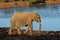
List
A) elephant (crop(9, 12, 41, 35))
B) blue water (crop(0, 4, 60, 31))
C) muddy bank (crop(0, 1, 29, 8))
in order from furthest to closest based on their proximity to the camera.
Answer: muddy bank (crop(0, 1, 29, 8))
blue water (crop(0, 4, 60, 31))
elephant (crop(9, 12, 41, 35))

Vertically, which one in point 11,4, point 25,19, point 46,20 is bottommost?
point 11,4

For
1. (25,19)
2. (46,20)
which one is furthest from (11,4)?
(25,19)

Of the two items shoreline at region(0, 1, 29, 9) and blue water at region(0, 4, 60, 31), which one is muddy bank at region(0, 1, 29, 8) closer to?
shoreline at region(0, 1, 29, 9)

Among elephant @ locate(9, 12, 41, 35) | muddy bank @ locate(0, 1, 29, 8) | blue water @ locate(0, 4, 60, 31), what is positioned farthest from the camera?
muddy bank @ locate(0, 1, 29, 8)

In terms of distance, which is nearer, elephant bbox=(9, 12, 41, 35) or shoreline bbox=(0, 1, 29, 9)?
elephant bbox=(9, 12, 41, 35)

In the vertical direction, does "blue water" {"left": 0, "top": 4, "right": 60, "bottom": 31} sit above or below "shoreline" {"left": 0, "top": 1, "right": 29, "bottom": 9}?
above

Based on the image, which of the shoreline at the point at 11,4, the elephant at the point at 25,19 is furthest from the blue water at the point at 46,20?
the elephant at the point at 25,19

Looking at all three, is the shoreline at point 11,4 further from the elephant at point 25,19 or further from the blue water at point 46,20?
the elephant at point 25,19

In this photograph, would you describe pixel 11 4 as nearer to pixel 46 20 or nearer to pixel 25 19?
pixel 46 20

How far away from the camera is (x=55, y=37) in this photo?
154 inches

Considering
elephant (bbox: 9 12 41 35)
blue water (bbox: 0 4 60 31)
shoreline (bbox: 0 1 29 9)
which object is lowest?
shoreline (bbox: 0 1 29 9)

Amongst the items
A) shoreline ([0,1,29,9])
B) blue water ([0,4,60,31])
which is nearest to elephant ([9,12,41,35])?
blue water ([0,4,60,31])

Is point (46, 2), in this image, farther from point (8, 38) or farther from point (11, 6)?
point (8, 38)

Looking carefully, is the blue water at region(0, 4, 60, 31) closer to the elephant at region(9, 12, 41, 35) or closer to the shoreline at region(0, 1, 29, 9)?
the shoreline at region(0, 1, 29, 9)
